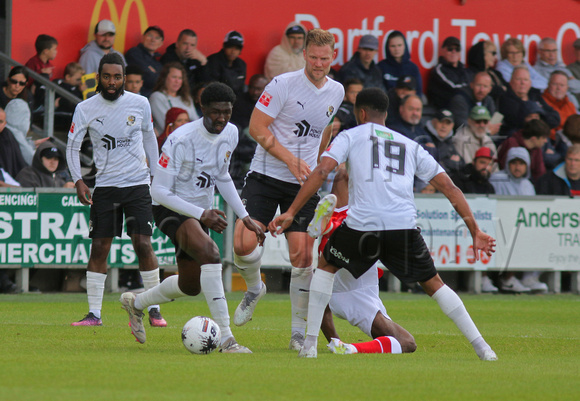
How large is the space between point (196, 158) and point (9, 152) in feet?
23.9

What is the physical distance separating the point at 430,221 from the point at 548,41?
22.4 ft

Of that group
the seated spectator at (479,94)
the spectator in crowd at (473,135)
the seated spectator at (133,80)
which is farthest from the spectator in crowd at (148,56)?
the seated spectator at (479,94)

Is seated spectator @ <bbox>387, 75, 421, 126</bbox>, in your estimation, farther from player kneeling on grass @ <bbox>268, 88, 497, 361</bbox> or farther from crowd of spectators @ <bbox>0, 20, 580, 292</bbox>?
player kneeling on grass @ <bbox>268, 88, 497, 361</bbox>

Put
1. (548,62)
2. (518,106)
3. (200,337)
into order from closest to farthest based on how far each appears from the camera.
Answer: (200,337)
(518,106)
(548,62)

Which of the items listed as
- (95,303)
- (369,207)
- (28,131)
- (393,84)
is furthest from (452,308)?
(393,84)

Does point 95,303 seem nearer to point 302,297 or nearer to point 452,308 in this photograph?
point 302,297

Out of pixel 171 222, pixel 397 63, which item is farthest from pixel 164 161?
pixel 397 63

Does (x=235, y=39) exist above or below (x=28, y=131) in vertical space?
above

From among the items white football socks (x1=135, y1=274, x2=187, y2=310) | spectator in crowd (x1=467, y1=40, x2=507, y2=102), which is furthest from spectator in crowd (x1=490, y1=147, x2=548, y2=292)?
white football socks (x1=135, y1=274, x2=187, y2=310)

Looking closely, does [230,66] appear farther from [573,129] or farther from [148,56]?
[573,129]

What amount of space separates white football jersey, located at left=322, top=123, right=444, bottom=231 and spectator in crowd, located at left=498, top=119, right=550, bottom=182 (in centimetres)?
1027

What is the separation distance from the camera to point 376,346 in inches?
308

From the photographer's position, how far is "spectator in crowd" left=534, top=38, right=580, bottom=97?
2014 cm

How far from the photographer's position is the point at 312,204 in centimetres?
852
